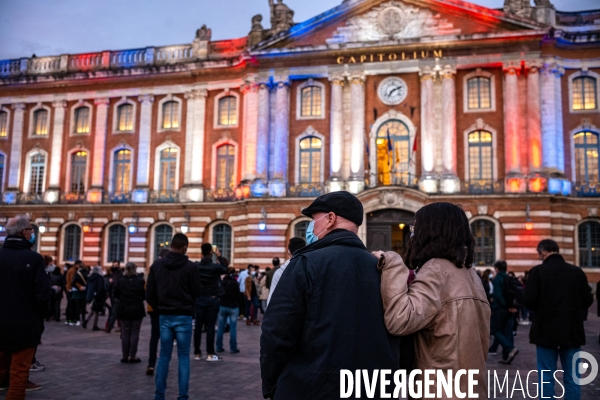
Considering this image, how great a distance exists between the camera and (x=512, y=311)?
35.1ft

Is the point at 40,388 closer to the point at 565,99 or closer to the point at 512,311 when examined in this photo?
the point at 512,311

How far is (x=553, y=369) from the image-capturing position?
249 inches

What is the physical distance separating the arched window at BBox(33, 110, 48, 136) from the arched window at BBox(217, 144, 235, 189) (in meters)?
10.8

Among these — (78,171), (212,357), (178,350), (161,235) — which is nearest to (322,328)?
(178,350)

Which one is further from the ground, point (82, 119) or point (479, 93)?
point (479, 93)

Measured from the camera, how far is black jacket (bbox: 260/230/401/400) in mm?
3141

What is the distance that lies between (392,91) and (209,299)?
18.4 meters

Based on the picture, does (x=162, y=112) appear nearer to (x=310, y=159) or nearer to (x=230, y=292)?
(x=310, y=159)

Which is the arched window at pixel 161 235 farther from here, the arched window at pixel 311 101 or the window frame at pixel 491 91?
the window frame at pixel 491 91

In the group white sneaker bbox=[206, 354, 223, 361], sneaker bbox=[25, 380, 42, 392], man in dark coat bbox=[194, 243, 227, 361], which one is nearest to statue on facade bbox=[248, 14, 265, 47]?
man in dark coat bbox=[194, 243, 227, 361]

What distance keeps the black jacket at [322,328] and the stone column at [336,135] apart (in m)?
22.6

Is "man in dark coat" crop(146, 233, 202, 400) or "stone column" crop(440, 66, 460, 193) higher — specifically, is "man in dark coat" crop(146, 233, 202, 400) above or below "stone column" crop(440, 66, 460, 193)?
below

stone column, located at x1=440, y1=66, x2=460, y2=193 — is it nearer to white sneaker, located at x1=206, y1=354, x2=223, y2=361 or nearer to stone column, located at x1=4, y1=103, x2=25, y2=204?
white sneaker, located at x1=206, y1=354, x2=223, y2=361

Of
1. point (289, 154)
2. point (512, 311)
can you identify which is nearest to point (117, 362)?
point (512, 311)
